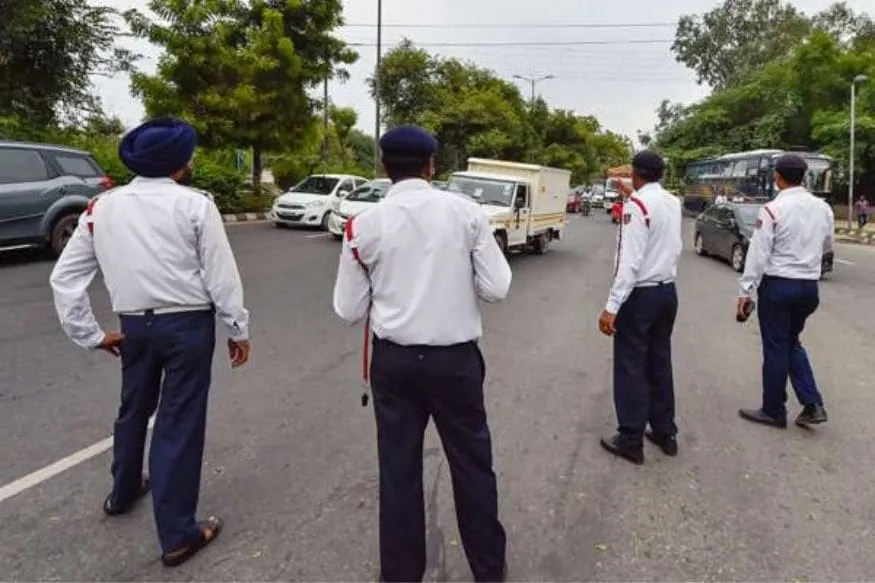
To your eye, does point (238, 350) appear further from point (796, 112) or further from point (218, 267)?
point (796, 112)

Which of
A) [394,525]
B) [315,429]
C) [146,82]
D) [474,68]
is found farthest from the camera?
[474,68]

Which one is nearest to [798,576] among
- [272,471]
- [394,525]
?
[394,525]

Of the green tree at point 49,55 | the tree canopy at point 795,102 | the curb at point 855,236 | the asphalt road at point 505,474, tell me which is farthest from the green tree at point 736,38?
the asphalt road at point 505,474

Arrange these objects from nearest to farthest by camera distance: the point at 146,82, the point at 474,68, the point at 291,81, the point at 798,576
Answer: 1. the point at 798,576
2. the point at 146,82
3. the point at 291,81
4. the point at 474,68

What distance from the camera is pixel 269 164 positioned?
102 ft

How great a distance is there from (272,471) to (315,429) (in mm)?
665

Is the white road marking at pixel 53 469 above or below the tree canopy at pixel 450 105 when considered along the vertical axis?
below

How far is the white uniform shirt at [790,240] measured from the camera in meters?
4.48

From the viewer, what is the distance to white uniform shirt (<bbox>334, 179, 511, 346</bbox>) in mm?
2531

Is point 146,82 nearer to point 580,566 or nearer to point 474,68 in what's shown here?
point 580,566

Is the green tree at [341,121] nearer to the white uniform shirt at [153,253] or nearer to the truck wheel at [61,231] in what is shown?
the truck wheel at [61,231]

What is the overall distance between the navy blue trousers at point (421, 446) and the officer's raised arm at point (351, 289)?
0.47ft

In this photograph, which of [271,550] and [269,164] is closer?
[271,550]

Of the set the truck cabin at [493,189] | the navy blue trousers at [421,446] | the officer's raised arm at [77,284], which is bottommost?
the navy blue trousers at [421,446]
